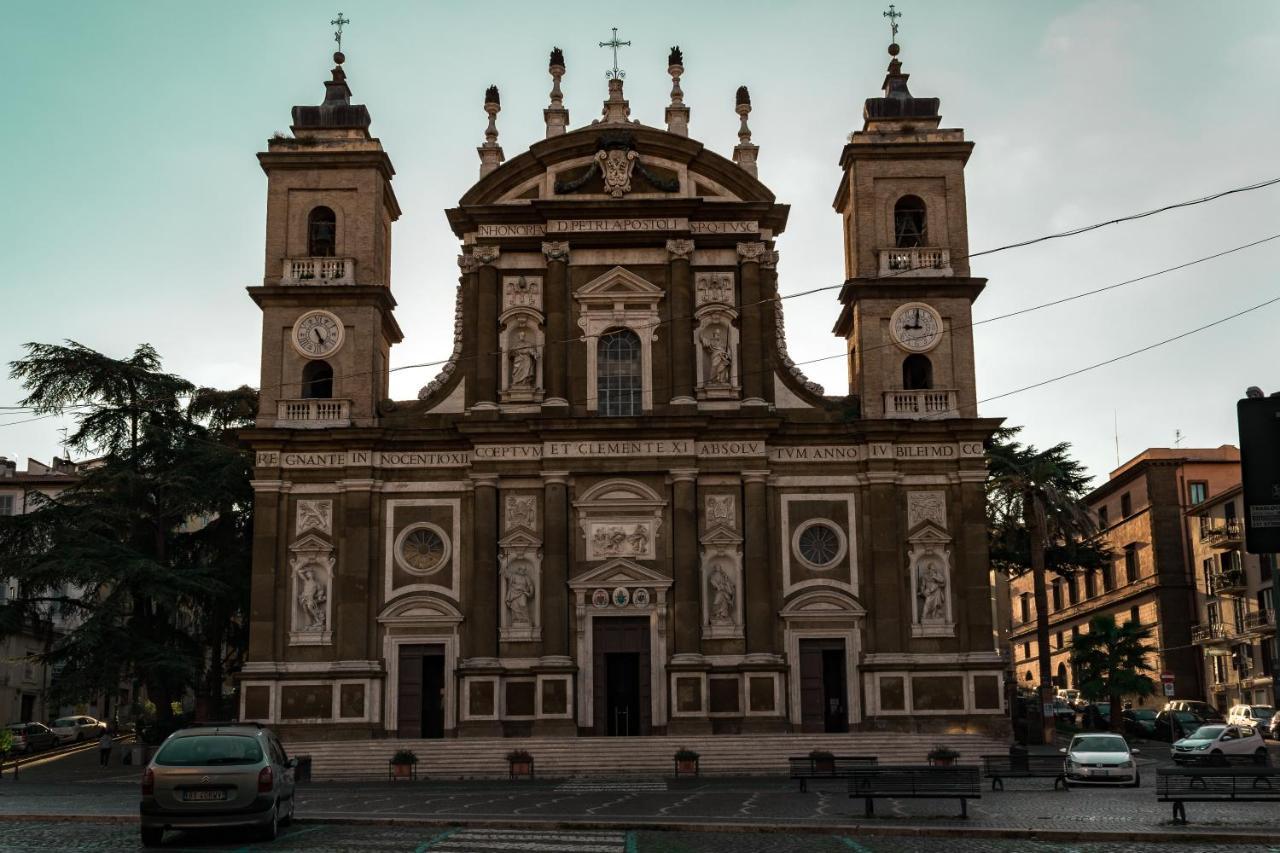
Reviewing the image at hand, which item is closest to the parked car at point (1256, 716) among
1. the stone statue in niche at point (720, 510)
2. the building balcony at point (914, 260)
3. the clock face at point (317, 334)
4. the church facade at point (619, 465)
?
the church facade at point (619, 465)

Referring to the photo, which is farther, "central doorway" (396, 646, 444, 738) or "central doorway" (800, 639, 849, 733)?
"central doorway" (396, 646, 444, 738)

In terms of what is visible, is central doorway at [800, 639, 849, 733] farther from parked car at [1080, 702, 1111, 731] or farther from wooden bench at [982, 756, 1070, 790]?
parked car at [1080, 702, 1111, 731]

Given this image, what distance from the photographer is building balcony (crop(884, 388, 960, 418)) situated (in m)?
39.0

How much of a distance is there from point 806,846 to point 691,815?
463 cm

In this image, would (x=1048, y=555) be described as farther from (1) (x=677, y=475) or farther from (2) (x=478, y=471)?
(2) (x=478, y=471)

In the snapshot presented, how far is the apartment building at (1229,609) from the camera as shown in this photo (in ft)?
185

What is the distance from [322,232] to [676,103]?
10863mm

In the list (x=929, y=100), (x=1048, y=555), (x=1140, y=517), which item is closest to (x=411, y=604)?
(x=929, y=100)

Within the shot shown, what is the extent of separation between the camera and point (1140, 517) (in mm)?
64812

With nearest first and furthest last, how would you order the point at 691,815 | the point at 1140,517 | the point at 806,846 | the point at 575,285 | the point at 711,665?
the point at 806,846 < the point at 691,815 < the point at 711,665 < the point at 575,285 < the point at 1140,517

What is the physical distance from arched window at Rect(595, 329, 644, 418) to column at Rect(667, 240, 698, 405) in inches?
41.9

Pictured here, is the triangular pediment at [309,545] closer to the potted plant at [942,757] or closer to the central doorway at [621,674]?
the central doorway at [621,674]

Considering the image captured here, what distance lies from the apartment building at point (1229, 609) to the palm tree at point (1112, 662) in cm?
1070

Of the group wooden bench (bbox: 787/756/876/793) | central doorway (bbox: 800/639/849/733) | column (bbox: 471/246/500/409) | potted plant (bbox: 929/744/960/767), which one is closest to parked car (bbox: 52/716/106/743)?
column (bbox: 471/246/500/409)
